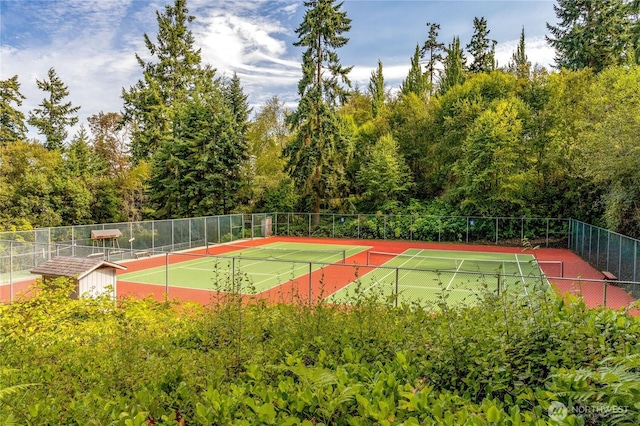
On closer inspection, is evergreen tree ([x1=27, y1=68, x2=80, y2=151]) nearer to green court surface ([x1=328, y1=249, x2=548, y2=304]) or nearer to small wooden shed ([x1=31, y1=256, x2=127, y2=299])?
small wooden shed ([x1=31, y1=256, x2=127, y2=299])

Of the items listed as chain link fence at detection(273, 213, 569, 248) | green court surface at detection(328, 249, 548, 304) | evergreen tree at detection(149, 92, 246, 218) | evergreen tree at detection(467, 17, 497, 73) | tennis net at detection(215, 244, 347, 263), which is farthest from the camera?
evergreen tree at detection(467, 17, 497, 73)

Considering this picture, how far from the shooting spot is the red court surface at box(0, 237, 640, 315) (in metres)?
9.60

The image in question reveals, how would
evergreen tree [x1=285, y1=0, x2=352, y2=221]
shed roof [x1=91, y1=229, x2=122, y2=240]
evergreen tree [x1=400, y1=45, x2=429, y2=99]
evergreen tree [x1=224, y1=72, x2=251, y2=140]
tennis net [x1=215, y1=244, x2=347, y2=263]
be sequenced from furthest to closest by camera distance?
1. evergreen tree [x1=224, y1=72, x2=251, y2=140]
2. evergreen tree [x1=400, y1=45, x2=429, y2=99]
3. evergreen tree [x1=285, y1=0, x2=352, y2=221]
4. tennis net [x1=215, y1=244, x2=347, y2=263]
5. shed roof [x1=91, y1=229, x2=122, y2=240]

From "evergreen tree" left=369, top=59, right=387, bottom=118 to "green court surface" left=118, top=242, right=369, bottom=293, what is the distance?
1966 centimetres

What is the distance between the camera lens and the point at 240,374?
3.07 meters

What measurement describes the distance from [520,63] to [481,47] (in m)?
6.90

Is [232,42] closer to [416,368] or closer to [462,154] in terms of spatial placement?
[416,368]

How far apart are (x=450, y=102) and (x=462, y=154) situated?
579 centimetres

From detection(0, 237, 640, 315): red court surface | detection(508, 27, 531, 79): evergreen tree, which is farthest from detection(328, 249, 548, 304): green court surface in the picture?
detection(508, 27, 531, 79): evergreen tree

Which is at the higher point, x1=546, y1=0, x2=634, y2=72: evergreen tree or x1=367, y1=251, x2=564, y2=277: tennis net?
x1=546, y1=0, x2=634, y2=72: evergreen tree

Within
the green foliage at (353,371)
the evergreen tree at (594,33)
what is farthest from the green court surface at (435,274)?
the evergreen tree at (594,33)

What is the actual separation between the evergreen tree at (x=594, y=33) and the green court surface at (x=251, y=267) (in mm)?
22479

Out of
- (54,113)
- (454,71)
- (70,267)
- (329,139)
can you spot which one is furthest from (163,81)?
(70,267)

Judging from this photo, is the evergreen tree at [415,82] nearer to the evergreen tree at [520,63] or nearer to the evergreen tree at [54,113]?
the evergreen tree at [520,63]
